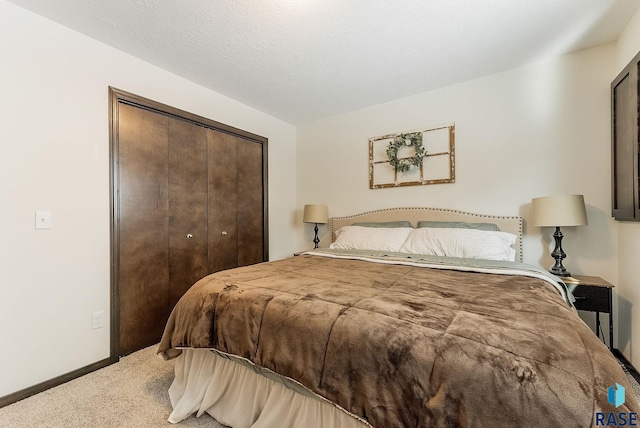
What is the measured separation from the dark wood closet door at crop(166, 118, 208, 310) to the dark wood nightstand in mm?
3188

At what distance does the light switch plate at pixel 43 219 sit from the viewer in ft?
5.96

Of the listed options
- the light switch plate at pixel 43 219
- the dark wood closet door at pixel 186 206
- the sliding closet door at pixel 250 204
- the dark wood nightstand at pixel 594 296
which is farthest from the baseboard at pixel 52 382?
the dark wood nightstand at pixel 594 296

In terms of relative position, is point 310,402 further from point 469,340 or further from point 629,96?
point 629,96

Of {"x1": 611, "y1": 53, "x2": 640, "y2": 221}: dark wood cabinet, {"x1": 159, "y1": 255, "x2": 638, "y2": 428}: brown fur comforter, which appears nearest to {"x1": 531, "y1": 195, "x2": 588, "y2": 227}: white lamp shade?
{"x1": 611, "y1": 53, "x2": 640, "y2": 221}: dark wood cabinet

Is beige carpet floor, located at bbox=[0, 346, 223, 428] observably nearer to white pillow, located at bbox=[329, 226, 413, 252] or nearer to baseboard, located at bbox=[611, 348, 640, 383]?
white pillow, located at bbox=[329, 226, 413, 252]

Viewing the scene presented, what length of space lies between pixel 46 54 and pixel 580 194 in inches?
167

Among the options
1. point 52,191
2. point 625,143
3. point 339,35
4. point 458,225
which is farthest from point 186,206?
point 625,143

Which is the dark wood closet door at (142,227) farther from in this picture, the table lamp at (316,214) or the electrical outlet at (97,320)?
the table lamp at (316,214)

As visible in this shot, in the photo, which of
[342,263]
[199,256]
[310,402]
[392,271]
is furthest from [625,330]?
[199,256]

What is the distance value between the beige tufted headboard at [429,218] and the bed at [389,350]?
2.35ft

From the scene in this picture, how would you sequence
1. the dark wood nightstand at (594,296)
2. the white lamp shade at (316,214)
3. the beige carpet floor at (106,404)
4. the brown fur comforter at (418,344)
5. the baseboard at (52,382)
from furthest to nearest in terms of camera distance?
the white lamp shade at (316,214) → the dark wood nightstand at (594,296) → the baseboard at (52,382) → the beige carpet floor at (106,404) → the brown fur comforter at (418,344)

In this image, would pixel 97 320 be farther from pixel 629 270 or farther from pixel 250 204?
pixel 629 270

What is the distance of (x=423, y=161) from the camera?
10.1 feet

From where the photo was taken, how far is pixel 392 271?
6.31 feet
